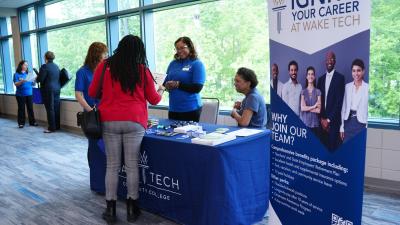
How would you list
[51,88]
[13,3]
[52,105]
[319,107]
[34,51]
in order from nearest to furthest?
[319,107]
[51,88]
[52,105]
[13,3]
[34,51]

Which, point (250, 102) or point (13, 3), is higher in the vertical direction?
point (13, 3)

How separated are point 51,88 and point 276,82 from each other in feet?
20.0

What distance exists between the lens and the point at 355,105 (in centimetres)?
139

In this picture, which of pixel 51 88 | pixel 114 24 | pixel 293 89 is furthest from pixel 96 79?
pixel 51 88

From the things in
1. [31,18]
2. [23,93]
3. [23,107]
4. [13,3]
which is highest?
[13,3]

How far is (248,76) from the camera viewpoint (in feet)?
9.00

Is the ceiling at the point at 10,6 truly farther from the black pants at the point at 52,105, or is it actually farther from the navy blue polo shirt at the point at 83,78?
the navy blue polo shirt at the point at 83,78

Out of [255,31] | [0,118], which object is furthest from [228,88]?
[0,118]

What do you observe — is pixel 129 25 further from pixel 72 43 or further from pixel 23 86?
pixel 23 86

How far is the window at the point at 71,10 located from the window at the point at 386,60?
455 cm

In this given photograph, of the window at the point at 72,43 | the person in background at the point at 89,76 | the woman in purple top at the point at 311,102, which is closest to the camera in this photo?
the woman in purple top at the point at 311,102

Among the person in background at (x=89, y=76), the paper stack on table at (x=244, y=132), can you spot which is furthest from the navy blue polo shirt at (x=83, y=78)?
the paper stack on table at (x=244, y=132)

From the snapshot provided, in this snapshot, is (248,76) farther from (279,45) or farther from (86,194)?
(86,194)

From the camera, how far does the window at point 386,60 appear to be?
3.20 metres
